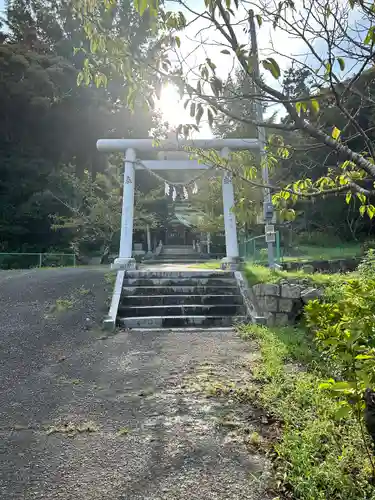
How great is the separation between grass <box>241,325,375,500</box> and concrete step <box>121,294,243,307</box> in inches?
108

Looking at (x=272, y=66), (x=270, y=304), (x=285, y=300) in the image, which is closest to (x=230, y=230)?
(x=270, y=304)

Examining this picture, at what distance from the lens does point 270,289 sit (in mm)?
5766

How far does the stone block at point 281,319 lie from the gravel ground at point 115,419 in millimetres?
786

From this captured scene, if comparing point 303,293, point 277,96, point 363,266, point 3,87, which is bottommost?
point 303,293

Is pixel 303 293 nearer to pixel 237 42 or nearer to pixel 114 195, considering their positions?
pixel 237 42

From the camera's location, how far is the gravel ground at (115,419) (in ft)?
7.13

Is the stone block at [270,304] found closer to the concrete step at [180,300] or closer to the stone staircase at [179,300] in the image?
the stone staircase at [179,300]

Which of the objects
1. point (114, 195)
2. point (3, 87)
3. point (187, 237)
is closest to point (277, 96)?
point (114, 195)

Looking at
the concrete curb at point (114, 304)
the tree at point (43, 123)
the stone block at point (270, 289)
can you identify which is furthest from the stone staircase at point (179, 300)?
the tree at point (43, 123)

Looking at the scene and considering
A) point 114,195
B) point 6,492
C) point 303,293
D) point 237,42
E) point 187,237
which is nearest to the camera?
point 237,42

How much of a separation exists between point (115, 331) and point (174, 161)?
5.34 metres

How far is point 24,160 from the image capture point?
2055 cm

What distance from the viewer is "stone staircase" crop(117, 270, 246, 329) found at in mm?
6062

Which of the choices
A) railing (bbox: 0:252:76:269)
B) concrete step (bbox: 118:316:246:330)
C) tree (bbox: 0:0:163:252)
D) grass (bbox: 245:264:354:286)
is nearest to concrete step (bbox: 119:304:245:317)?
concrete step (bbox: 118:316:246:330)
